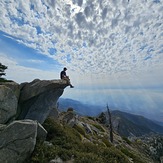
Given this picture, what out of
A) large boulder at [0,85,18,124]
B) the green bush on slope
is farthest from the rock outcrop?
the green bush on slope

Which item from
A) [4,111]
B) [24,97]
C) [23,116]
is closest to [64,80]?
[24,97]

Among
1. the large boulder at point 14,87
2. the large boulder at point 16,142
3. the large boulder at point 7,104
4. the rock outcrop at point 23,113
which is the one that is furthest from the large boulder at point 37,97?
the large boulder at point 16,142

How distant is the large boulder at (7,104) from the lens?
62.0 feet

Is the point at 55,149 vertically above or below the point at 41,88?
below

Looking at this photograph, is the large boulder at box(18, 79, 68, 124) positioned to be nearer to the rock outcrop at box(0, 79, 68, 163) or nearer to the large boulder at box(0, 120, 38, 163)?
the rock outcrop at box(0, 79, 68, 163)

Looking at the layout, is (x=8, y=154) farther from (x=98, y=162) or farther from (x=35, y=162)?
(x=98, y=162)

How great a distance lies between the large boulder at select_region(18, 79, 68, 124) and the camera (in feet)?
74.1

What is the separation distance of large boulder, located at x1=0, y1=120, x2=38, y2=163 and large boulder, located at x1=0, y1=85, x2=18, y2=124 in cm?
342

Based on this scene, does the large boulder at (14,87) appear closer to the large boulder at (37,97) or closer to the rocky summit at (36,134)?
the rocky summit at (36,134)

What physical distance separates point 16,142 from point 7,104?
564 cm

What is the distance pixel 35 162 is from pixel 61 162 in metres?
2.41

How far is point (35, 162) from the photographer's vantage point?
15.4m

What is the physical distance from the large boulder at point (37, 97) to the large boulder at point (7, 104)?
8.02ft

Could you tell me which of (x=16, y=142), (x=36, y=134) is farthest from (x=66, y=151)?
(x=16, y=142)
